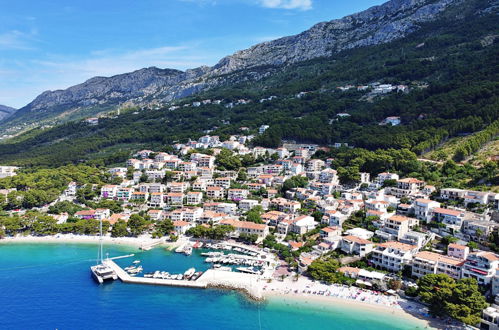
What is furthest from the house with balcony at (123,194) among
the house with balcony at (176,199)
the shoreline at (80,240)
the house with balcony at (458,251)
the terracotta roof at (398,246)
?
the house with balcony at (458,251)

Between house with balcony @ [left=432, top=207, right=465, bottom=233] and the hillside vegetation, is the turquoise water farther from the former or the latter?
the hillside vegetation

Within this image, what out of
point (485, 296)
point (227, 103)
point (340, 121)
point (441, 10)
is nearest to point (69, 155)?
point (227, 103)

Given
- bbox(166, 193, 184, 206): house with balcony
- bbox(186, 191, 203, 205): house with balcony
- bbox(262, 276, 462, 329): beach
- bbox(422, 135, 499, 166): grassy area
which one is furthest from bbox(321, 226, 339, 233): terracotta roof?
bbox(422, 135, 499, 166): grassy area

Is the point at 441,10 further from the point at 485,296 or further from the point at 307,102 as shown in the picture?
the point at 485,296

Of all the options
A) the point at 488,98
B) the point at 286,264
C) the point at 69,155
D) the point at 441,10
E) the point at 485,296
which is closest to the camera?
the point at 485,296

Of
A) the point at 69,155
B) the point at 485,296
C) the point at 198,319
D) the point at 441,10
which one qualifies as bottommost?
the point at 198,319

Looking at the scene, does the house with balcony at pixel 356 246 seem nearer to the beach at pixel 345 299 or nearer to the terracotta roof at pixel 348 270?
the terracotta roof at pixel 348 270

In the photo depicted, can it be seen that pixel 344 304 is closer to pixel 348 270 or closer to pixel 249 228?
pixel 348 270
